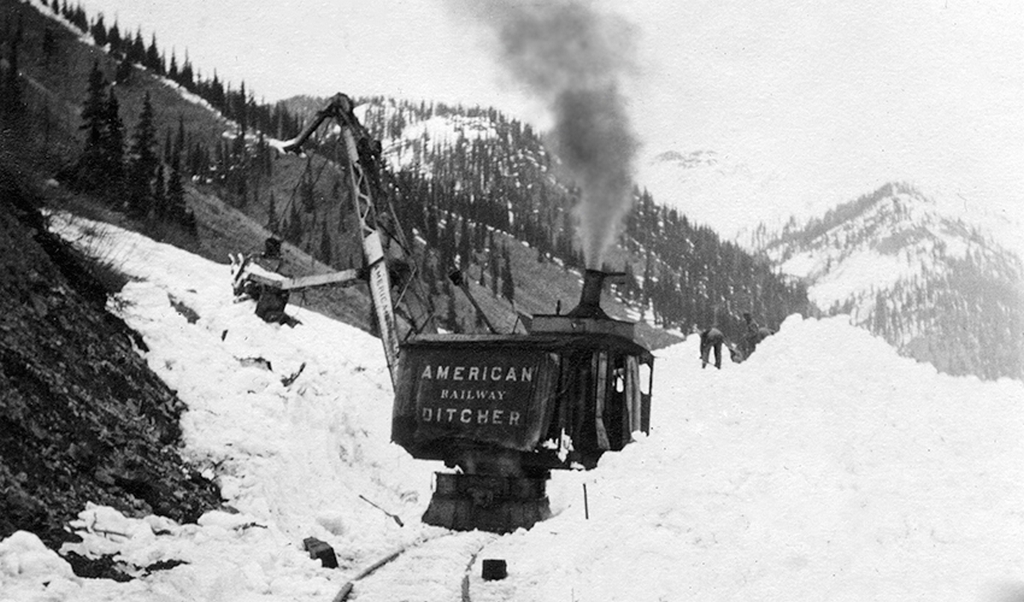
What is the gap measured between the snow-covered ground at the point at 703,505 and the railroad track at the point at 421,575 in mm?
79

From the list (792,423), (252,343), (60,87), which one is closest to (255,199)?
(60,87)

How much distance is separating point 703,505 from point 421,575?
10.2 feet

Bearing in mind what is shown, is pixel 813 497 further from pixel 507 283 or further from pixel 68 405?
pixel 507 283

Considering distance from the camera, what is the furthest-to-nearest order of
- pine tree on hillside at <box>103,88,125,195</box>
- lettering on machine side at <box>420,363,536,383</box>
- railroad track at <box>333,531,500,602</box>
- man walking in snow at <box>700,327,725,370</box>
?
1. pine tree on hillside at <box>103,88,125,195</box>
2. man walking in snow at <box>700,327,725,370</box>
3. lettering on machine side at <box>420,363,536,383</box>
4. railroad track at <box>333,531,500,602</box>

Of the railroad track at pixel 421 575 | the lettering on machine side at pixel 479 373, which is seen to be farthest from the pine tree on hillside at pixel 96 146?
the railroad track at pixel 421 575

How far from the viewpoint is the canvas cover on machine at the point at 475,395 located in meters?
13.9

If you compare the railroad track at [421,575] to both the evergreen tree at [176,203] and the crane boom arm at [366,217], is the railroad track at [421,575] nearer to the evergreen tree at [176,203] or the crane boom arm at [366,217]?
the crane boom arm at [366,217]

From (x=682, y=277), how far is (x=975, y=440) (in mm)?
143796

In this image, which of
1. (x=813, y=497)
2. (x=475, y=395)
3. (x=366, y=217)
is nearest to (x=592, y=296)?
(x=475, y=395)

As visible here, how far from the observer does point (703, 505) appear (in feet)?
25.9

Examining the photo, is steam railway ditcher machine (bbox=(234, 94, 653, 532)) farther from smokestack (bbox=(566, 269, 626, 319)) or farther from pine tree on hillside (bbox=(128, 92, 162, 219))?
pine tree on hillside (bbox=(128, 92, 162, 219))

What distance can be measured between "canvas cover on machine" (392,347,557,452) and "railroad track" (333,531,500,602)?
2340 mm

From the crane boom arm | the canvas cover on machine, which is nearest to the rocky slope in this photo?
the canvas cover on machine

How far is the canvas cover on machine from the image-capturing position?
13.9 m
